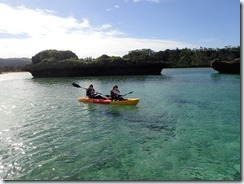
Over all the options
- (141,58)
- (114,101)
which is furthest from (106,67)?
(114,101)

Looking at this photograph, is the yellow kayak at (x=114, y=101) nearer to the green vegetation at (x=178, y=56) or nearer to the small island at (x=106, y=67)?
the small island at (x=106, y=67)

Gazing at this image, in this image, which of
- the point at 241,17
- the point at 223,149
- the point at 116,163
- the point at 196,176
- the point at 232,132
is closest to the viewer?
the point at 241,17

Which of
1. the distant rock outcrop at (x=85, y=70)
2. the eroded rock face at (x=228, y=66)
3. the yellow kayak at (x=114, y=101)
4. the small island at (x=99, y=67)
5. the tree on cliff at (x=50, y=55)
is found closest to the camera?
the yellow kayak at (x=114, y=101)

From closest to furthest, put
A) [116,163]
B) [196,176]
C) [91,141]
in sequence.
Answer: [196,176] → [116,163] → [91,141]

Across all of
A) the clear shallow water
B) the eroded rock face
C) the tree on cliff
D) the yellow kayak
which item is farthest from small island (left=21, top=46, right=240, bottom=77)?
the clear shallow water

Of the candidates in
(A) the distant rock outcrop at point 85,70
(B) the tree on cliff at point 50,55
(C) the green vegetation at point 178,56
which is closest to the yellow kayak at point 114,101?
(A) the distant rock outcrop at point 85,70

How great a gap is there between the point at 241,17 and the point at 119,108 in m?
14.2

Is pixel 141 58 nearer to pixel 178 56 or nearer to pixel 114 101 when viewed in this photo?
pixel 114 101

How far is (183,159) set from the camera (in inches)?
392

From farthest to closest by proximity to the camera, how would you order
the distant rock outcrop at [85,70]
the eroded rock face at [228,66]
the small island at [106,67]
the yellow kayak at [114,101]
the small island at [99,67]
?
1. the distant rock outcrop at [85,70]
2. the small island at [99,67]
3. the small island at [106,67]
4. the eroded rock face at [228,66]
5. the yellow kayak at [114,101]

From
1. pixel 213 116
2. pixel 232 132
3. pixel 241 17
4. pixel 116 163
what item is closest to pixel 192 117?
pixel 213 116

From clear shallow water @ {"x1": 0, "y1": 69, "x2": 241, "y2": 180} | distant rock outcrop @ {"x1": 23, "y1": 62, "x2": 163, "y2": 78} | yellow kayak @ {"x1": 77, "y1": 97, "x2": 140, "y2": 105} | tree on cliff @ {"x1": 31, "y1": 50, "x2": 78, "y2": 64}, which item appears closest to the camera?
clear shallow water @ {"x1": 0, "y1": 69, "x2": 241, "y2": 180}

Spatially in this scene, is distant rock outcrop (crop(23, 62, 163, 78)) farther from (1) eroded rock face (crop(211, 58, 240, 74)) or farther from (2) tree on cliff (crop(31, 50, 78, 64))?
(1) eroded rock face (crop(211, 58, 240, 74))

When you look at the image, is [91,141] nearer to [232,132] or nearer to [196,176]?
[196,176]
